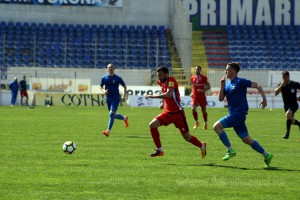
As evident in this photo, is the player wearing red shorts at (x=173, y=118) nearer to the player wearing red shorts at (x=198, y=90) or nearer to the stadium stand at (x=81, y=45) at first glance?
the player wearing red shorts at (x=198, y=90)

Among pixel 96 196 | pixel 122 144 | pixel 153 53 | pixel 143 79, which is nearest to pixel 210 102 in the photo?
pixel 143 79

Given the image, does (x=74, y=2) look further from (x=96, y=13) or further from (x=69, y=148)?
(x=69, y=148)

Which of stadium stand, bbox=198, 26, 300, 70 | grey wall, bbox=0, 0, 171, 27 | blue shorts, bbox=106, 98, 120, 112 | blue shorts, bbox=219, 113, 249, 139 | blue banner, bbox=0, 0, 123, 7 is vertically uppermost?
blue banner, bbox=0, 0, 123, 7

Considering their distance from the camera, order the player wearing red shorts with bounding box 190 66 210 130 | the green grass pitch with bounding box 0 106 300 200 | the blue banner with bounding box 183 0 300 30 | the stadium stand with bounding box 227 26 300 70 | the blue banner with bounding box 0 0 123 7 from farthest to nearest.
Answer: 1. the blue banner with bounding box 183 0 300 30
2. the blue banner with bounding box 0 0 123 7
3. the stadium stand with bounding box 227 26 300 70
4. the player wearing red shorts with bounding box 190 66 210 130
5. the green grass pitch with bounding box 0 106 300 200

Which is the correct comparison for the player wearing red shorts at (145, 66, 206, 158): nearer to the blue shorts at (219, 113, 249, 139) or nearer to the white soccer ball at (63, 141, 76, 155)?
the blue shorts at (219, 113, 249, 139)

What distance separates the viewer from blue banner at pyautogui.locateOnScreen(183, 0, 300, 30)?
199ft

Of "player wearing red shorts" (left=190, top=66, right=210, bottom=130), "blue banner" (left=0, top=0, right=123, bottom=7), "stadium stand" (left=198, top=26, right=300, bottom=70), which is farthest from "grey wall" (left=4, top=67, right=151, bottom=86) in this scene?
"player wearing red shorts" (left=190, top=66, right=210, bottom=130)

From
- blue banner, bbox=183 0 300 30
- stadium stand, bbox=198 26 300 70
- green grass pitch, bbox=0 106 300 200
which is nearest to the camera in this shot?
green grass pitch, bbox=0 106 300 200

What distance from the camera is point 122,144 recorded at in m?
17.6

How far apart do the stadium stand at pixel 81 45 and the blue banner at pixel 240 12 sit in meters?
4.27

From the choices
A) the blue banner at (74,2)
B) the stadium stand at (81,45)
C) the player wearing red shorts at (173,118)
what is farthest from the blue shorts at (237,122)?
the blue banner at (74,2)

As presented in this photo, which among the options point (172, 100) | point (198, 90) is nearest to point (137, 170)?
point (172, 100)

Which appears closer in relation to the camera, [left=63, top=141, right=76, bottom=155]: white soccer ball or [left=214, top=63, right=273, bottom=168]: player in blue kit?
[left=214, top=63, right=273, bottom=168]: player in blue kit

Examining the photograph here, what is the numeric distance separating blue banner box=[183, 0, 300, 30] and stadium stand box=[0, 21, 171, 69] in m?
4.27
